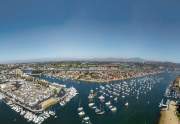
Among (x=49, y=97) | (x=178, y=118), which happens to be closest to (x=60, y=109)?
(x=49, y=97)

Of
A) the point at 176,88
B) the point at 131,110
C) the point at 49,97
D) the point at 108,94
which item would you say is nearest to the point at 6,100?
the point at 49,97

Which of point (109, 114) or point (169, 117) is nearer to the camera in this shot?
point (169, 117)

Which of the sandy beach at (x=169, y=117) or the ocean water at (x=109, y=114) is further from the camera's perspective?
the ocean water at (x=109, y=114)

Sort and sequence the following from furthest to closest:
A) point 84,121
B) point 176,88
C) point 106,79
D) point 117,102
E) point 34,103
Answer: point 106,79 < point 176,88 < point 117,102 < point 34,103 < point 84,121

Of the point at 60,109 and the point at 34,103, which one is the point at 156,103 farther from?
the point at 34,103

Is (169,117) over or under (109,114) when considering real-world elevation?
over

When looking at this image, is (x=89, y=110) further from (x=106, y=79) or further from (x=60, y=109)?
(x=106, y=79)

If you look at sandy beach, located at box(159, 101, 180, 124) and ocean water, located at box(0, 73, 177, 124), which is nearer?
sandy beach, located at box(159, 101, 180, 124)

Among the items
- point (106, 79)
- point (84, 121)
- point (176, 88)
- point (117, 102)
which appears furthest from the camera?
point (106, 79)

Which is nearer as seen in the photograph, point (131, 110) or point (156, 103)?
point (131, 110)
